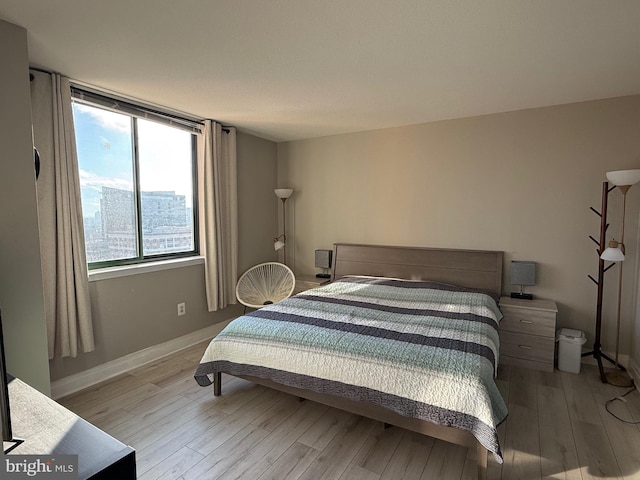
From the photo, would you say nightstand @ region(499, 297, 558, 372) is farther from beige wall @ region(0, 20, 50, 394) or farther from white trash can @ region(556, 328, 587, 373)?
beige wall @ region(0, 20, 50, 394)

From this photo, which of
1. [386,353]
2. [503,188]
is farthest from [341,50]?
[503,188]

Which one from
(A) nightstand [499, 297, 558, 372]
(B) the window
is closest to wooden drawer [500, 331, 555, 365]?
(A) nightstand [499, 297, 558, 372]

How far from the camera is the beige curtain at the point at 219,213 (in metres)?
3.64

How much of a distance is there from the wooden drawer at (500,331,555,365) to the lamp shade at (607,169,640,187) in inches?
54.0

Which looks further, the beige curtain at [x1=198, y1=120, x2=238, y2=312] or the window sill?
the beige curtain at [x1=198, y1=120, x2=238, y2=312]

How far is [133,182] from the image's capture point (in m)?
3.15

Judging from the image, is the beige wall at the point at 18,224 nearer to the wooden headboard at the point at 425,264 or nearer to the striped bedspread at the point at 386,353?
the striped bedspread at the point at 386,353

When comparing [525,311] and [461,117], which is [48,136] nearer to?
[461,117]

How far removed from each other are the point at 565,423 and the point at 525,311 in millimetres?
1018

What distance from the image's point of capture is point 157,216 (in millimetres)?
3391

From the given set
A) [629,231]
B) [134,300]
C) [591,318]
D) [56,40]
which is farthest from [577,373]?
[56,40]

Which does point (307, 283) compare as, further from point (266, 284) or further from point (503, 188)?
point (503, 188)

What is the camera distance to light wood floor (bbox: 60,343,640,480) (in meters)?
1.85

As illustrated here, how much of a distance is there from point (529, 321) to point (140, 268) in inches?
139
